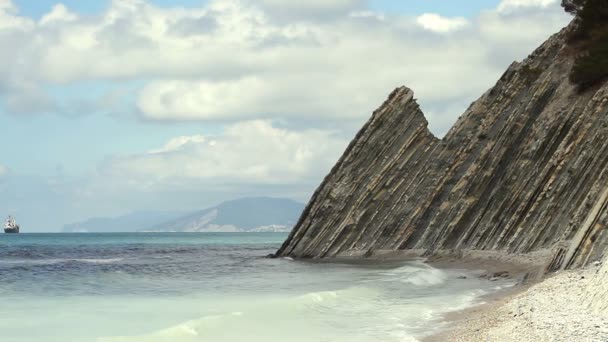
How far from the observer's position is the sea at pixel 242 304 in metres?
22.1

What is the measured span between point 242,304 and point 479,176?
2595 centimetres

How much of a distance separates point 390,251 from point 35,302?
94.4ft

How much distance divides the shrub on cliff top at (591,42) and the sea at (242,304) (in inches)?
626

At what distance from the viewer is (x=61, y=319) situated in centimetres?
2639

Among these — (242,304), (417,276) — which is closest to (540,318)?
(242,304)

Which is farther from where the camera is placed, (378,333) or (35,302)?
(35,302)

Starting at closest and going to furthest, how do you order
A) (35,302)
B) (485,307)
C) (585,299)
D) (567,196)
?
(585,299) → (485,307) → (35,302) → (567,196)

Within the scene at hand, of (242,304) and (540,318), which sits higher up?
(540,318)

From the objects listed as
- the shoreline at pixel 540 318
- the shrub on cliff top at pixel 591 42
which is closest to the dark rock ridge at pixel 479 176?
the shrub on cliff top at pixel 591 42

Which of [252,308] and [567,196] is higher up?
[567,196]

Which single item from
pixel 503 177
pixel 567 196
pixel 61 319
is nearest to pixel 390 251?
pixel 503 177

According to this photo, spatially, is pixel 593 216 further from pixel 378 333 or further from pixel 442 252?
pixel 442 252

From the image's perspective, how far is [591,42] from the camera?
50969mm

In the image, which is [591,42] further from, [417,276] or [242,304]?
[242,304]
